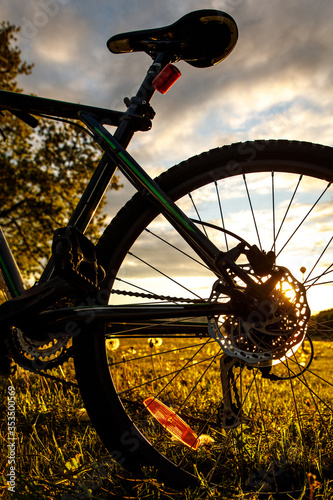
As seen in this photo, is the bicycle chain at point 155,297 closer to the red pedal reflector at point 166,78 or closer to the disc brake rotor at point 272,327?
the disc brake rotor at point 272,327

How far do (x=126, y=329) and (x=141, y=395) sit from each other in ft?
3.17

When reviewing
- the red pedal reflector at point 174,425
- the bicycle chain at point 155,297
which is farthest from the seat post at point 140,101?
the red pedal reflector at point 174,425

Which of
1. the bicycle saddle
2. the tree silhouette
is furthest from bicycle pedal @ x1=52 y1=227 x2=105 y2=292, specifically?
the tree silhouette

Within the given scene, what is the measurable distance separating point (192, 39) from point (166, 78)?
250 mm

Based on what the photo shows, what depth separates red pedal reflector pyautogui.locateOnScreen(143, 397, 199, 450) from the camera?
1809 millimetres

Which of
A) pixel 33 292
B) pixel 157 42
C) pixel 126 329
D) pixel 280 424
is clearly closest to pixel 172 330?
pixel 126 329

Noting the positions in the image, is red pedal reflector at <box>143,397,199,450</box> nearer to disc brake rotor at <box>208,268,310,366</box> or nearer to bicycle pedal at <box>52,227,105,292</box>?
disc brake rotor at <box>208,268,310,366</box>

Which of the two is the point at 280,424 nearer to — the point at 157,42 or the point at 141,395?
the point at 141,395

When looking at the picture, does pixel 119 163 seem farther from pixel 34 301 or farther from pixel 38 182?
pixel 38 182

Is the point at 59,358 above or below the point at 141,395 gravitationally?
above

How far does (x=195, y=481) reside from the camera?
162 cm

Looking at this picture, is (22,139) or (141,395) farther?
(22,139)

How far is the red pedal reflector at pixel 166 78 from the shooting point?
1780 mm

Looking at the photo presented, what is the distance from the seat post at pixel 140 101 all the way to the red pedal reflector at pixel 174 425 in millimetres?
1309
